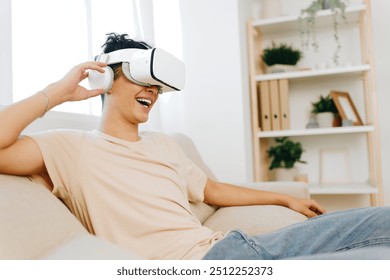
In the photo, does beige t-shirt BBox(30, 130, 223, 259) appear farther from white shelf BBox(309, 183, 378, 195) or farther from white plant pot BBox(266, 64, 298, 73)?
white plant pot BBox(266, 64, 298, 73)

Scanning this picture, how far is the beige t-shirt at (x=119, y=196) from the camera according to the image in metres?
0.88

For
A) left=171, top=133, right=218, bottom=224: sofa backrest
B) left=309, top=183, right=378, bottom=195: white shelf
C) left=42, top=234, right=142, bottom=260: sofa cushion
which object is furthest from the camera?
left=309, top=183, right=378, bottom=195: white shelf

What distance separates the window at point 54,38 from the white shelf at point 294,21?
1026 millimetres

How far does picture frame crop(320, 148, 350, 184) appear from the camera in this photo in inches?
95.3

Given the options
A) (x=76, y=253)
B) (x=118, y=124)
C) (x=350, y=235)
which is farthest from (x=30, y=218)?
(x=350, y=235)

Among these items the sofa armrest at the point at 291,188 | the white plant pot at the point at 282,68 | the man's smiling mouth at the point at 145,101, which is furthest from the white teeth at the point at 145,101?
the white plant pot at the point at 282,68

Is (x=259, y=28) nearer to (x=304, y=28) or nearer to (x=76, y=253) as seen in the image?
(x=304, y=28)

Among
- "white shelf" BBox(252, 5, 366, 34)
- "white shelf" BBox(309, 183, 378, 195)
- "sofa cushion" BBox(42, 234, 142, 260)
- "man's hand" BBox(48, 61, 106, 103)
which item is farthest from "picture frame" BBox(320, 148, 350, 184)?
"sofa cushion" BBox(42, 234, 142, 260)

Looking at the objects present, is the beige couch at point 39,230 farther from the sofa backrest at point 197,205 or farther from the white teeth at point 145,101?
the sofa backrest at point 197,205

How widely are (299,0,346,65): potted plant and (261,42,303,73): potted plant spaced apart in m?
0.09

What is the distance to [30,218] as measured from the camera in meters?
0.71

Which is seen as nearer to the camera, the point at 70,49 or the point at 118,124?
the point at 118,124

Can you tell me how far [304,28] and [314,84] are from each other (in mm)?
349

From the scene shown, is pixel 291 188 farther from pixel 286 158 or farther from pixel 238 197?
pixel 286 158
